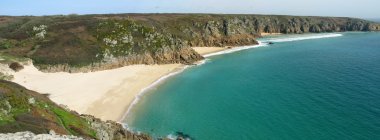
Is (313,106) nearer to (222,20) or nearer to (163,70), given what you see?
(163,70)

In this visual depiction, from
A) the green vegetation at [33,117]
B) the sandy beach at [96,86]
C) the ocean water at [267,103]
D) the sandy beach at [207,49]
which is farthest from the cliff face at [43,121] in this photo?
the sandy beach at [207,49]

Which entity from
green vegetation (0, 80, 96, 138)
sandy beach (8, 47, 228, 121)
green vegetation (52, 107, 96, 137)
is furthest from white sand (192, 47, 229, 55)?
green vegetation (0, 80, 96, 138)

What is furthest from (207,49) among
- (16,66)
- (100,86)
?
(16,66)

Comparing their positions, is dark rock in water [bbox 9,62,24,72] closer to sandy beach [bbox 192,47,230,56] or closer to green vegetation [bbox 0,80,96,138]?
green vegetation [bbox 0,80,96,138]

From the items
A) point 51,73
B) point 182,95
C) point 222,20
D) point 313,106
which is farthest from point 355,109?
point 222,20

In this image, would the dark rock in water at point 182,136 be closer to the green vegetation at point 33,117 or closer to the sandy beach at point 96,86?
the green vegetation at point 33,117
